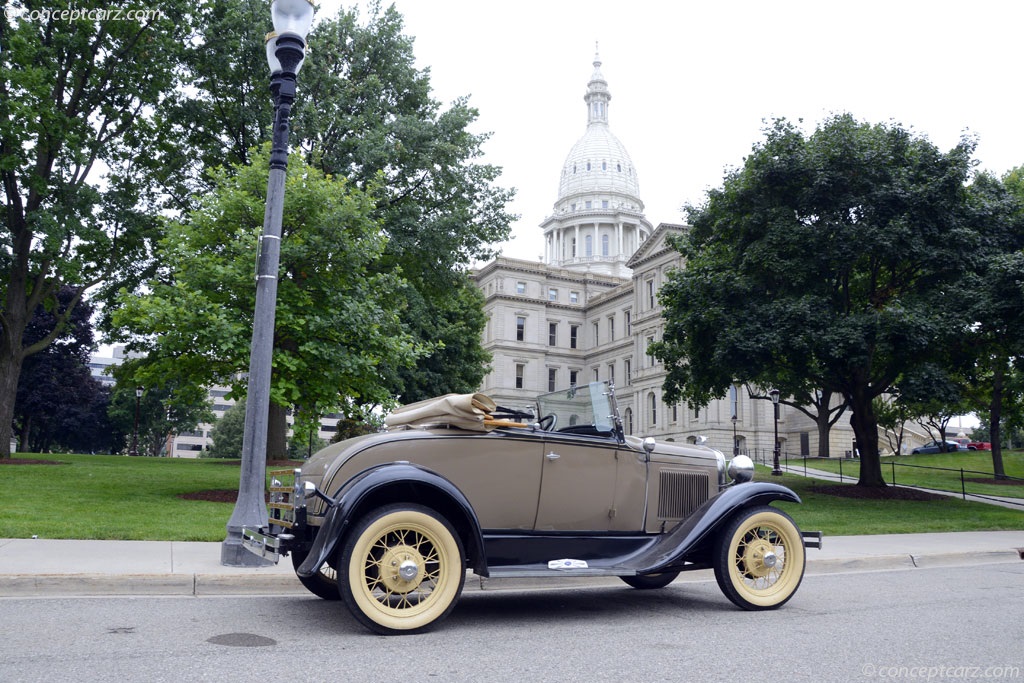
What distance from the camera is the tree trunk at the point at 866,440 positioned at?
25266 millimetres

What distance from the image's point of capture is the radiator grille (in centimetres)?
755

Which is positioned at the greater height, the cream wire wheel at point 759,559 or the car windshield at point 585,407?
the car windshield at point 585,407

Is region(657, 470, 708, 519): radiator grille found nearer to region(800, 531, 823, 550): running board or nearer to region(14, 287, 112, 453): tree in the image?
region(800, 531, 823, 550): running board

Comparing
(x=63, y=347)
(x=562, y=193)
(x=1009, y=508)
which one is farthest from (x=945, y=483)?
(x=562, y=193)

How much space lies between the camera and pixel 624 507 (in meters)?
7.26

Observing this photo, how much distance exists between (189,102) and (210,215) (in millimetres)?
10583

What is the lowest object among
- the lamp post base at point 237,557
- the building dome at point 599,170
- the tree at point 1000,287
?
the lamp post base at point 237,557

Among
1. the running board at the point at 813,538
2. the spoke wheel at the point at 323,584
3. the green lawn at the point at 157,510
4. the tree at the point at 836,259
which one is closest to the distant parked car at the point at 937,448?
the green lawn at the point at 157,510

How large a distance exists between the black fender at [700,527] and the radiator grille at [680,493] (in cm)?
18

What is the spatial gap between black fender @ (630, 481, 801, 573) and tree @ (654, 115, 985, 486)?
14.3 meters

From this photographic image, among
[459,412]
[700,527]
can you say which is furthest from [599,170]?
[459,412]

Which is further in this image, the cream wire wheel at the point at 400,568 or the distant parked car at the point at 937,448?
the distant parked car at the point at 937,448

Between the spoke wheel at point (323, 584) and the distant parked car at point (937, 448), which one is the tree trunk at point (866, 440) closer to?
the spoke wheel at point (323, 584)

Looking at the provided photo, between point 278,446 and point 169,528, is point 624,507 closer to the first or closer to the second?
point 169,528
